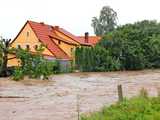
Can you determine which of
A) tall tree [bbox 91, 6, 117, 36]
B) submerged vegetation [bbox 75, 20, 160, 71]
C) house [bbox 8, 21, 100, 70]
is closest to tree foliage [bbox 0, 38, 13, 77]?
house [bbox 8, 21, 100, 70]

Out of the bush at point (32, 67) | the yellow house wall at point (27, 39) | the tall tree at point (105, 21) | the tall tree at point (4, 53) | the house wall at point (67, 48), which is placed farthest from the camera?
the tall tree at point (105, 21)

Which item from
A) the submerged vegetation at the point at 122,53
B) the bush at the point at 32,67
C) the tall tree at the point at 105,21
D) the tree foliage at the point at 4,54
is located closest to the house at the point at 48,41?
the submerged vegetation at the point at 122,53

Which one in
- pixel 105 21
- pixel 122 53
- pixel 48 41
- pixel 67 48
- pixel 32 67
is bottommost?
pixel 32 67

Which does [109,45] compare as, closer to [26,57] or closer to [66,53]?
[66,53]

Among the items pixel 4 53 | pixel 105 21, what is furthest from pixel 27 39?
pixel 105 21

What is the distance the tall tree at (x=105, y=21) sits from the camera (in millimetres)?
106250

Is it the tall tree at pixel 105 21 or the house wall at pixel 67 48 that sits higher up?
the tall tree at pixel 105 21

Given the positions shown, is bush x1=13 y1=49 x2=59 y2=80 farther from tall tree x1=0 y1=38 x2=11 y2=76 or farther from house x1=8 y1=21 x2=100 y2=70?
house x1=8 y1=21 x2=100 y2=70

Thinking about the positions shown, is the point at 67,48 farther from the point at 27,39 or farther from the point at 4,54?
the point at 4,54

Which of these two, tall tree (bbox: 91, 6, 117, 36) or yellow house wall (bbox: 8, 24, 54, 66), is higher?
tall tree (bbox: 91, 6, 117, 36)

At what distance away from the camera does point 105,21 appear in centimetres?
10706

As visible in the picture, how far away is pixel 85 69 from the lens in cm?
6262

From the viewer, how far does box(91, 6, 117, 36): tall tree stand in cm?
10625

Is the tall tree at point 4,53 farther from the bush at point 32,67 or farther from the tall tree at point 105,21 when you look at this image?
the tall tree at point 105,21
